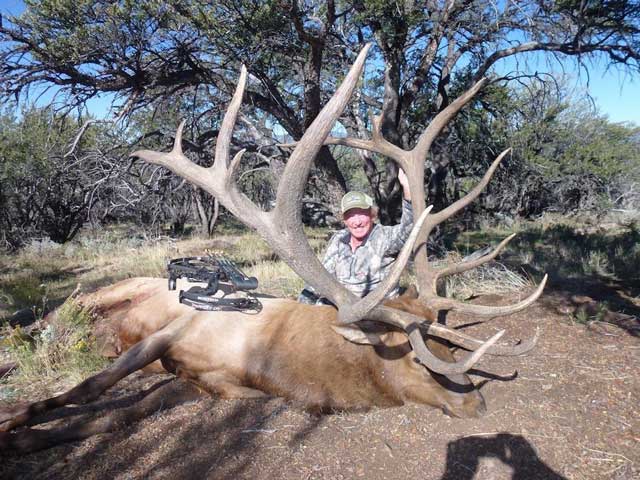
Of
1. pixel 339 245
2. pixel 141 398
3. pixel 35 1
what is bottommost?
pixel 141 398

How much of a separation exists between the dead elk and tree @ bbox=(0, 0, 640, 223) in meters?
3.27

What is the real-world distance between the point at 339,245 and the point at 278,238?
1.70 m

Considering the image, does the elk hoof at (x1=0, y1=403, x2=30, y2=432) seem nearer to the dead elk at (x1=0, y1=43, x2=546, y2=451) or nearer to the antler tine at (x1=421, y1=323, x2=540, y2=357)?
the dead elk at (x1=0, y1=43, x2=546, y2=451)

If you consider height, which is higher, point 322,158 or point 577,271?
point 322,158

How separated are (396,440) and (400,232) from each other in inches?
69.7

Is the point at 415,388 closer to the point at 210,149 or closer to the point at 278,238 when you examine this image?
the point at 278,238

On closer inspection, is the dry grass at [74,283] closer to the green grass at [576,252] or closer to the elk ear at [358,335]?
the green grass at [576,252]

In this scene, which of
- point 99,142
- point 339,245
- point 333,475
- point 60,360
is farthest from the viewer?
point 99,142

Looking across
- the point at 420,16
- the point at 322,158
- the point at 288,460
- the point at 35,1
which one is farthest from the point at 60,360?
the point at 420,16

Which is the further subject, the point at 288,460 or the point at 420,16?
the point at 420,16

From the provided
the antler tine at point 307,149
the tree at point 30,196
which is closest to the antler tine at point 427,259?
the antler tine at point 307,149

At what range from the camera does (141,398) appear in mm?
2957

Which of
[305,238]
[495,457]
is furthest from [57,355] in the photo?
[495,457]

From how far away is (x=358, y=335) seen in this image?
260 centimetres
